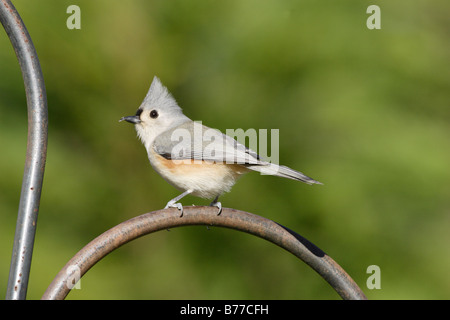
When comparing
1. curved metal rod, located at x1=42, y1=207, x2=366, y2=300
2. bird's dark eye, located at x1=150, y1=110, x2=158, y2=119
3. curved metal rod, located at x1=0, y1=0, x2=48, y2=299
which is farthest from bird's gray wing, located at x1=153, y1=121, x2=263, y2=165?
curved metal rod, located at x1=0, y1=0, x2=48, y2=299

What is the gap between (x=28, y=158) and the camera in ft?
5.06

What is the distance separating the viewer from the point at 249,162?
7.25ft

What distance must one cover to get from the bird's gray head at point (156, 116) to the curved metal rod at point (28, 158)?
3.26 feet

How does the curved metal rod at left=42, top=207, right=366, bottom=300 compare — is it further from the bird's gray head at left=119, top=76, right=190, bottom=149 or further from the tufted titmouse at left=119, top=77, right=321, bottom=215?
the bird's gray head at left=119, top=76, right=190, bottom=149

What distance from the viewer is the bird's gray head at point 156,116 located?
2617 millimetres

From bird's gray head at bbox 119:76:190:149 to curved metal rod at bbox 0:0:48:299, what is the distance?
3.26 feet

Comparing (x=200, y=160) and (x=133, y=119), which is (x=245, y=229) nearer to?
(x=200, y=160)

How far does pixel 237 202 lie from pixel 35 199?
1578 millimetres

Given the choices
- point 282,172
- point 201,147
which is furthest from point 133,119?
point 282,172

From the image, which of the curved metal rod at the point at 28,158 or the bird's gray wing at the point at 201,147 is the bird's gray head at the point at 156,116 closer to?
the bird's gray wing at the point at 201,147

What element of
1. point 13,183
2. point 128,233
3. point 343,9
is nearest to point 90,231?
point 13,183

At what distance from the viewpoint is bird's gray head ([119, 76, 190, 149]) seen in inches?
103
